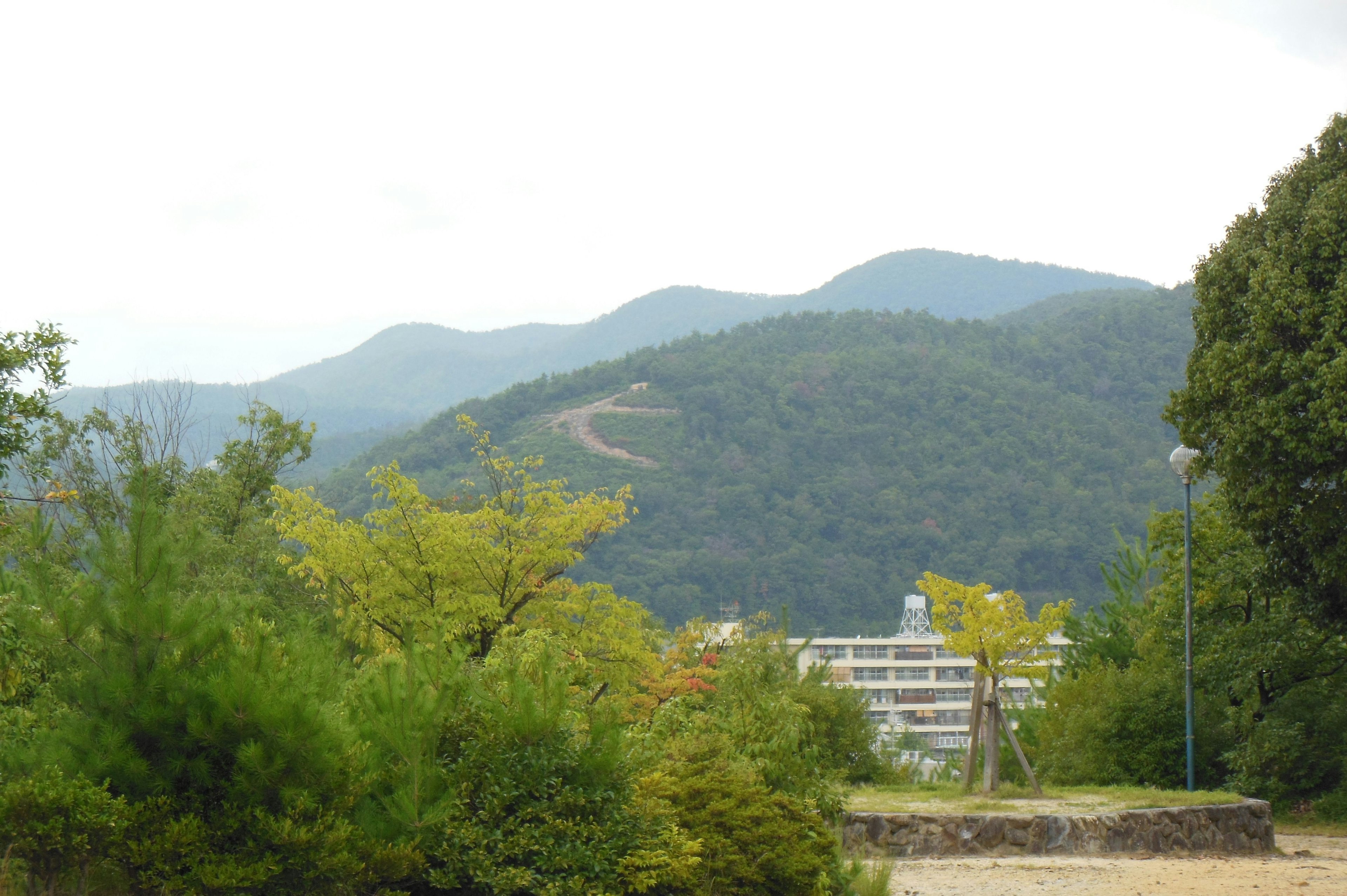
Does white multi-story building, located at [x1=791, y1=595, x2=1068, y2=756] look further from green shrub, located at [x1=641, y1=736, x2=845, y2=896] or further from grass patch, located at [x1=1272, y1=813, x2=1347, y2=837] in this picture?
green shrub, located at [x1=641, y1=736, x2=845, y2=896]

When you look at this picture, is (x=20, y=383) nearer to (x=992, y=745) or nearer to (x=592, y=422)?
(x=992, y=745)

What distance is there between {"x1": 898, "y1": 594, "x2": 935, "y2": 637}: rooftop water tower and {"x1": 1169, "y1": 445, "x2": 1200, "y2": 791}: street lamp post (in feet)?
191

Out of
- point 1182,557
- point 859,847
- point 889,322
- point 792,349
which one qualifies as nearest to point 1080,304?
point 889,322

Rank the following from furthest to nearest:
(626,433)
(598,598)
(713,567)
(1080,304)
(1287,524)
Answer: (1080,304) < (626,433) < (713,567) < (598,598) < (1287,524)

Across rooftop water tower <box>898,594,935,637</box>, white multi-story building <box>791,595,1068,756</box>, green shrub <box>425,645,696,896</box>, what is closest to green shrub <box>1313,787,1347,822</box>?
green shrub <box>425,645,696,896</box>

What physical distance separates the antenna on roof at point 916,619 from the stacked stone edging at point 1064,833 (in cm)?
6280

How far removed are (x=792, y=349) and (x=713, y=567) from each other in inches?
1654

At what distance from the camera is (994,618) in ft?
47.3

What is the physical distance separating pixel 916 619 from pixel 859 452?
96.9 feet

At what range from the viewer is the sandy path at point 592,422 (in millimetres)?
95812

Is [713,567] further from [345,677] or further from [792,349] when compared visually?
[345,677]

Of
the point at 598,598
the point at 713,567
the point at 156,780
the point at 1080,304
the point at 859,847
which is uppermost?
the point at 1080,304

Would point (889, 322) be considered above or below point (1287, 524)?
above

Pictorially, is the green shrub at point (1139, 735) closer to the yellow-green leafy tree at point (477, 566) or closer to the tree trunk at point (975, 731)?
the tree trunk at point (975, 731)
